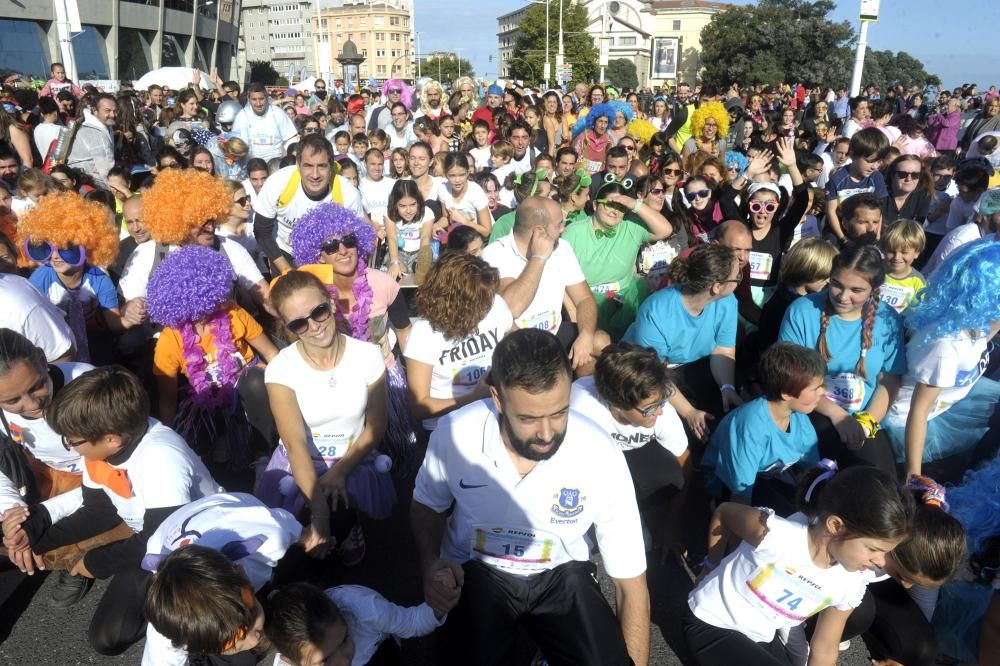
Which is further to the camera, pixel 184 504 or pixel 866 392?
pixel 866 392

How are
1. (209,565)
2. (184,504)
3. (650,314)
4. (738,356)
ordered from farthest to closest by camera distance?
(738,356) < (650,314) < (184,504) < (209,565)

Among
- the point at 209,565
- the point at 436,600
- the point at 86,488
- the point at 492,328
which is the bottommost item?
the point at 436,600

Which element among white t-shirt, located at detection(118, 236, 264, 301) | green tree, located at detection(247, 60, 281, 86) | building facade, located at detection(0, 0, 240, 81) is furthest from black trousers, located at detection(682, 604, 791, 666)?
green tree, located at detection(247, 60, 281, 86)

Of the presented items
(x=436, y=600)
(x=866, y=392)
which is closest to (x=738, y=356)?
(x=866, y=392)

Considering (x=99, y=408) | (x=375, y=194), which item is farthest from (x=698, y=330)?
(x=375, y=194)

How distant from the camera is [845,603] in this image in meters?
2.31

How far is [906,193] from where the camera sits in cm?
548

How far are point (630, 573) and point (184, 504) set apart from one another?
181 centimetres

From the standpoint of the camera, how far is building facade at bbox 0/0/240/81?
3219 cm

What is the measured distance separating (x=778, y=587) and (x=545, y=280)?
2188mm

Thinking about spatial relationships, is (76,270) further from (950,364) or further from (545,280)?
(950,364)

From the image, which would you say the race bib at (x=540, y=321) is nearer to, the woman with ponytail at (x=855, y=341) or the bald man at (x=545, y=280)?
the bald man at (x=545, y=280)

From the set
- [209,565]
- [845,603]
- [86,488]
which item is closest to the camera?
[209,565]

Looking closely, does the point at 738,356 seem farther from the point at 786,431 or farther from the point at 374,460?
the point at 374,460
